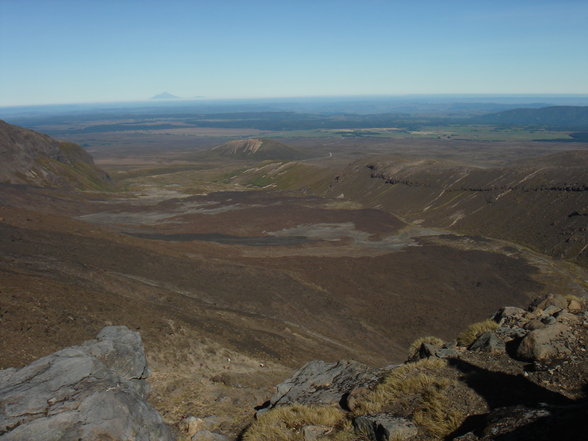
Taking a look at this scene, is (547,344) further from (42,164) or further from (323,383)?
(42,164)

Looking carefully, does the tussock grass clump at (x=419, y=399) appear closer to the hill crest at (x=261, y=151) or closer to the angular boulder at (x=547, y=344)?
the angular boulder at (x=547, y=344)

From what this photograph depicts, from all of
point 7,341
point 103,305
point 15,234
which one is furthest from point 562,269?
point 15,234

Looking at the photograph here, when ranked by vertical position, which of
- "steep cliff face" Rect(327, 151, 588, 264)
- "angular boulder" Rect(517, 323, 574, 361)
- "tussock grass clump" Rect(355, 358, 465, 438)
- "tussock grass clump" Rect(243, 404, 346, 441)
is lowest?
"steep cliff face" Rect(327, 151, 588, 264)

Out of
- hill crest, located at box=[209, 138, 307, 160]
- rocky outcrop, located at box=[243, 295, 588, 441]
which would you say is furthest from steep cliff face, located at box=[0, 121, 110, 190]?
rocky outcrop, located at box=[243, 295, 588, 441]

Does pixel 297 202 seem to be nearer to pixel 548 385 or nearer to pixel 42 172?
pixel 42 172

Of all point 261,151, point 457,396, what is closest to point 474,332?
point 457,396

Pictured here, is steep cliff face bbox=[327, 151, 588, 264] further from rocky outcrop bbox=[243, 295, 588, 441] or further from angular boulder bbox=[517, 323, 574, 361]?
rocky outcrop bbox=[243, 295, 588, 441]
